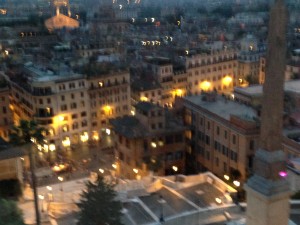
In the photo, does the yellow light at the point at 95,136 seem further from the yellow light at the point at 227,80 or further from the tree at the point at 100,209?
the tree at the point at 100,209

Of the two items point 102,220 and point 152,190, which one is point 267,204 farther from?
point 152,190

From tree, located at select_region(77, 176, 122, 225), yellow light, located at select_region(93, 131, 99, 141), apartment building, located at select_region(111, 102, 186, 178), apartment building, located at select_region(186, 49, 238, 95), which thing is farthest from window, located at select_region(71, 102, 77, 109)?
tree, located at select_region(77, 176, 122, 225)

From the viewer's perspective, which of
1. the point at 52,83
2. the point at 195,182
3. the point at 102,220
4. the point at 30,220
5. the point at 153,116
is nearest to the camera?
the point at 102,220

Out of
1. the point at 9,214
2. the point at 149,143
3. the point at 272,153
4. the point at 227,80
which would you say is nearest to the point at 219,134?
the point at 149,143

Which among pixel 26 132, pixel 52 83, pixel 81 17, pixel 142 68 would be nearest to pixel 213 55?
pixel 142 68

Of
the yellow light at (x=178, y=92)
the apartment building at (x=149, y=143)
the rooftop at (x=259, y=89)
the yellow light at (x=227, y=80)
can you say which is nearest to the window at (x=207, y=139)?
the apartment building at (x=149, y=143)

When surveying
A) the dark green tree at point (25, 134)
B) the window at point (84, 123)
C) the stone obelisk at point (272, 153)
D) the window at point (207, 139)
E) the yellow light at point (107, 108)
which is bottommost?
the window at point (84, 123)

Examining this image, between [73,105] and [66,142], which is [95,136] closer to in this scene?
[66,142]
